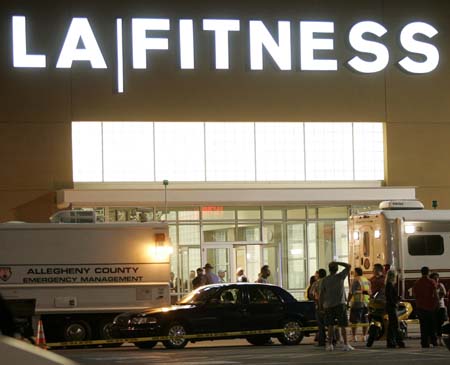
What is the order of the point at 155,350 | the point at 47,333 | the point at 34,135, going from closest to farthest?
1. the point at 155,350
2. the point at 47,333
3. the point at 34,135

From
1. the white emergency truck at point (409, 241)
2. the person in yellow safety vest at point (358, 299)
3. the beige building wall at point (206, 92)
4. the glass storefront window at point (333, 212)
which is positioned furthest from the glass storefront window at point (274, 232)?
the person in yellow safety vest at point (358, 299)

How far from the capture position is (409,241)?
26.2m

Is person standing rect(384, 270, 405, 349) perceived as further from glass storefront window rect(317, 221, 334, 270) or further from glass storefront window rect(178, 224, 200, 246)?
glass storefront window rect(317, 221, 334, 270)

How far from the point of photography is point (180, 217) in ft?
105

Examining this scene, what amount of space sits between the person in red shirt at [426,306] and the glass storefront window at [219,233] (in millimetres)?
12875

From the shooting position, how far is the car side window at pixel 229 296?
21625mm

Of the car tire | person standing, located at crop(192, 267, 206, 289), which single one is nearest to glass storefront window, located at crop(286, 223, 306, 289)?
person standing, located at crop(192, 267, 206, 289)

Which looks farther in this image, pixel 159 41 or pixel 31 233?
pixel 159 41

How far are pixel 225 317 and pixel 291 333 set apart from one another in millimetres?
1543

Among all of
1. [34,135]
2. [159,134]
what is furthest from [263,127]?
[34,135]

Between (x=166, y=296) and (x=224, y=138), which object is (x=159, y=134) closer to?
(x=224, y=138)

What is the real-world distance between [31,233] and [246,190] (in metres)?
10.6

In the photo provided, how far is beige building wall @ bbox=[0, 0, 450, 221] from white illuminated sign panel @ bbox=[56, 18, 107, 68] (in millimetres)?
192

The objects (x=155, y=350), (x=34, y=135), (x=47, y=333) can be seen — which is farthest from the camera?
(x=34, y=135)
